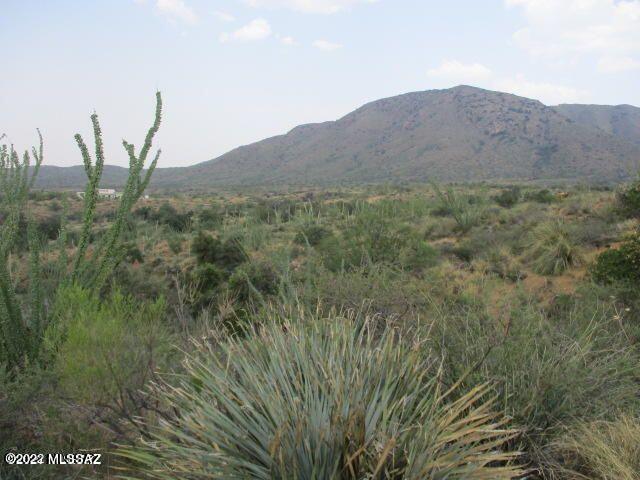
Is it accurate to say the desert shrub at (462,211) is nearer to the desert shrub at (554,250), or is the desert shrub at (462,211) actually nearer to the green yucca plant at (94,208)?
the desert shrub at (554,250)

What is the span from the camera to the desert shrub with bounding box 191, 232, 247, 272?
42.6ft

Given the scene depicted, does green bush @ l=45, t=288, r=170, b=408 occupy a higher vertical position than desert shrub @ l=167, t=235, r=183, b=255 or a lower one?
higher

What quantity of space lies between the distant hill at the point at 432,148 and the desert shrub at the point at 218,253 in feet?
165

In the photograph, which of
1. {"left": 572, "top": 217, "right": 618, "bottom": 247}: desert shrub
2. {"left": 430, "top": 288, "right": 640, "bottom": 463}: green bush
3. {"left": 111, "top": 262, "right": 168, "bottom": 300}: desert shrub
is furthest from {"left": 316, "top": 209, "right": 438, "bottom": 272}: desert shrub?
{"left": 430, "top": 288, "right": 640, "bottom": 463}: green bush

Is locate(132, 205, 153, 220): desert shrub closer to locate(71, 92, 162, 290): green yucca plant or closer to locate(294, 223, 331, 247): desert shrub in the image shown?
locate(294, 223, 331, 247): desert shrub

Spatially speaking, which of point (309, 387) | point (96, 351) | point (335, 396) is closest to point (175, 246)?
point (96, 351)

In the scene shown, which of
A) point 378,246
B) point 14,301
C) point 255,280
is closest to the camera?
point 14,301

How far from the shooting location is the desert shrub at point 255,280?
9.47 metres

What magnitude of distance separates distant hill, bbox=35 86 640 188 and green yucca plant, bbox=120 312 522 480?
57.6 metres

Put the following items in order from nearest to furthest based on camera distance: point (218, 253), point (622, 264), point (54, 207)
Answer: point (622, 264)
point (218, 253)
point (54, 207)

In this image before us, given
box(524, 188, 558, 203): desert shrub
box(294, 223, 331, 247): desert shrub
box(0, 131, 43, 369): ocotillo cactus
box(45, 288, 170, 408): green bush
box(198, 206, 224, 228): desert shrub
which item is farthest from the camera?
box(198, 206, 224, 228): desert shrub

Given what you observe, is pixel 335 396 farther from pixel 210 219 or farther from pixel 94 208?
pixel 210 219

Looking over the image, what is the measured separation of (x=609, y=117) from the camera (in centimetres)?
11144

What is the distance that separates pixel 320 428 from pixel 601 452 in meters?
1.63
